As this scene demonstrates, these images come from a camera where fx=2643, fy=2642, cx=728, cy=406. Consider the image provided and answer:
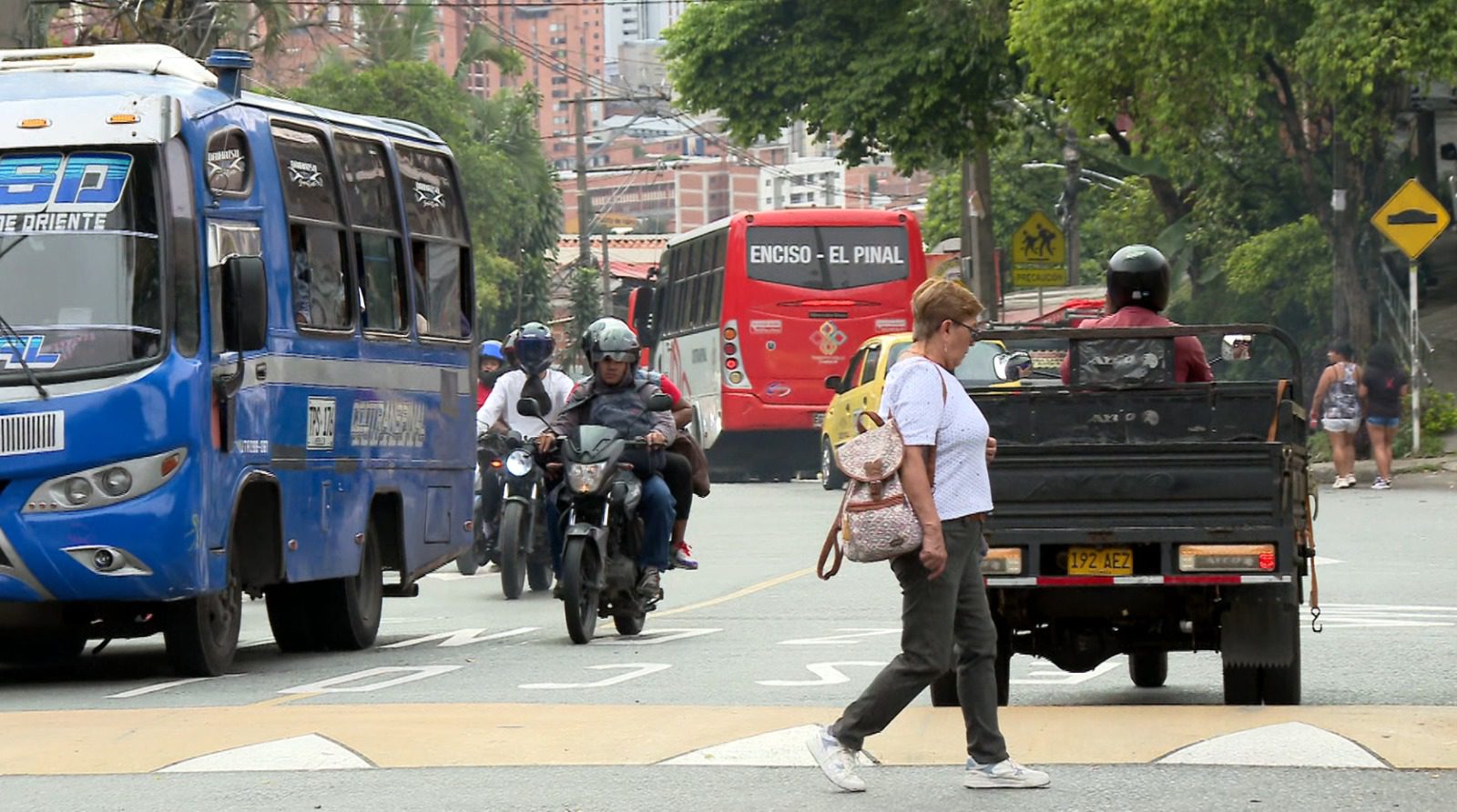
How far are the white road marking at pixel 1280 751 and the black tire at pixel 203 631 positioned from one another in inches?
196

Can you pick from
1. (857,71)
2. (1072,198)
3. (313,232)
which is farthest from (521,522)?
(1072,198)

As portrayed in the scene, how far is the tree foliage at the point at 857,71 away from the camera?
3791cm

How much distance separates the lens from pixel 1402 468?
29188mm

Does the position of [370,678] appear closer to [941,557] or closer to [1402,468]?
[941,557]

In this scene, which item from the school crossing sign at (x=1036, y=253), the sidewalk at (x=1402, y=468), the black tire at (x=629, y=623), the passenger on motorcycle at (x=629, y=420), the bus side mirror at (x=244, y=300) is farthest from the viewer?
the school crossing sign at (x=1036, y=253)

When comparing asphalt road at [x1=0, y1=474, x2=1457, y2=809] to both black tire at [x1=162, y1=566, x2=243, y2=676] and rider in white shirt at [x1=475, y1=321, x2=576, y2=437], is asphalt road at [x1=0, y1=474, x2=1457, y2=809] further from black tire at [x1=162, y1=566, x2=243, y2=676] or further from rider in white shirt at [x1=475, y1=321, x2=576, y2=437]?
rider in white shirt at [x1=475, y1=321, x2=576, y2=437]

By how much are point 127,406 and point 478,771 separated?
3.45 m

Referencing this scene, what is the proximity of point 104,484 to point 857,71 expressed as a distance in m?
28.8

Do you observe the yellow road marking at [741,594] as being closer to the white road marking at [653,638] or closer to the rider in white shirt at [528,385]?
the white road marking at [653,638]

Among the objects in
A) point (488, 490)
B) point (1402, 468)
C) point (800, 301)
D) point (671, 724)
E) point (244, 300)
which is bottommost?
point (1402, 468)

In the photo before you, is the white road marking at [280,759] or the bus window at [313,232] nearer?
the white road marking at [280,759]

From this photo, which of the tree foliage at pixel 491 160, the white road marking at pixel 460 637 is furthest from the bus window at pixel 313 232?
the tree foliage at pixel 491 160

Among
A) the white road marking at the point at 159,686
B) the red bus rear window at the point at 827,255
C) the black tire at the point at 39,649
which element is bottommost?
the black tire at the point at 39,649

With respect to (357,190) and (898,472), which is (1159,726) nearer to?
(898,472)
